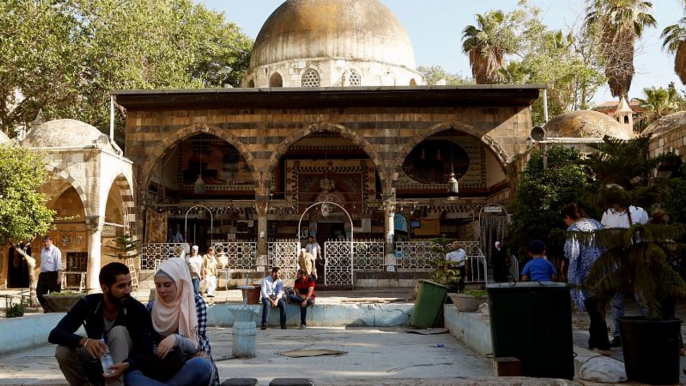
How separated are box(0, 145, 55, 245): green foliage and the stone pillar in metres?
2.06

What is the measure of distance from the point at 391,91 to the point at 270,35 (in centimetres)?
677

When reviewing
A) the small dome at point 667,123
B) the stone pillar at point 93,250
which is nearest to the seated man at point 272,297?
the stone pillar at point 93,250

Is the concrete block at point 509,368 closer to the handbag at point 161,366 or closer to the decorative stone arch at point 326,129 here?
the handbag at point 161,366

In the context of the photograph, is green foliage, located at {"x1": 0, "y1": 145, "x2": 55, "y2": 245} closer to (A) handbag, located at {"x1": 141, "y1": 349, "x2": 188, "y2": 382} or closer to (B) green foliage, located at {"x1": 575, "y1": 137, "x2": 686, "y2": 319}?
(A) handbag, located at {"x1": 141, "y1": 349, "x2": 188, "y2": 382}

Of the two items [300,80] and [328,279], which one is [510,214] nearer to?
[328,279]

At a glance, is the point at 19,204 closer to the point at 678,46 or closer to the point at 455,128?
the point at 455,128

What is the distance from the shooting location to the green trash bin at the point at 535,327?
455 cm

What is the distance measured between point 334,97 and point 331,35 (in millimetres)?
4685

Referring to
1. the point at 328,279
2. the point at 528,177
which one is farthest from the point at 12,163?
the point at 528,177

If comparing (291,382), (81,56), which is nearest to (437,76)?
(81,56)

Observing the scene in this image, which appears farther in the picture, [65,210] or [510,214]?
[65,210]

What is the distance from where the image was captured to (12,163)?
40.7ft

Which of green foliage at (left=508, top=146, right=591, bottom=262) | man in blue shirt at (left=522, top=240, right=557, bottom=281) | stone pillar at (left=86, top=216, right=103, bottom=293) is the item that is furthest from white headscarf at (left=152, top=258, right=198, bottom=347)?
stone pillar at (left=86, top=216, right=103, bottom=293)

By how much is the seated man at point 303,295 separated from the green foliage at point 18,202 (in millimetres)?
5748
